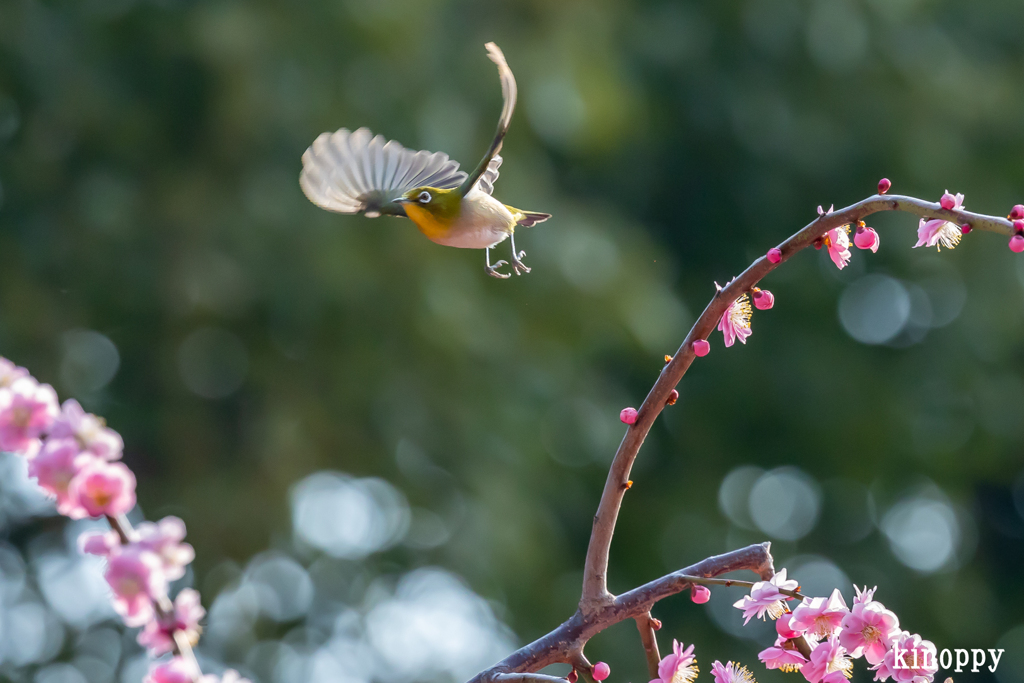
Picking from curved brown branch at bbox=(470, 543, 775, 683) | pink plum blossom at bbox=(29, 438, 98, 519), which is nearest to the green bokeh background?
curved brown branch at bbox=(470, 543, 775, 683)

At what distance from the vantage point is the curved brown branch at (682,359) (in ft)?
2.99

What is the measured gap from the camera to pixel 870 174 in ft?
19.9

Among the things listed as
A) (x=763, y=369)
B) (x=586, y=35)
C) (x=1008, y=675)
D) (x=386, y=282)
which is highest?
(x=586, y=35)

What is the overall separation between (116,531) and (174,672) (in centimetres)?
11

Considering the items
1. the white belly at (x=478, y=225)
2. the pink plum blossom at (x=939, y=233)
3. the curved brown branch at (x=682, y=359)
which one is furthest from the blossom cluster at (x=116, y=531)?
the pink plum blossom at (x=939, y=233)

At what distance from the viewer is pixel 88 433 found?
74 cm

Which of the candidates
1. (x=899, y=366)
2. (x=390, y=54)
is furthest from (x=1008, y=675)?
(x=390, y=54)

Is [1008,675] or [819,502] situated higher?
[819,502]

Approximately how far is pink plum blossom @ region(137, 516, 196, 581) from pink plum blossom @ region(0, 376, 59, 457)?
0.12 m

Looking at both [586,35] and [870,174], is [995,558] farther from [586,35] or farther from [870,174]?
[586,35]

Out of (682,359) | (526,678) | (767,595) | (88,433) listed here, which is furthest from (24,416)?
(767,595)

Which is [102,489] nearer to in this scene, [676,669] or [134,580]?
[134,580]

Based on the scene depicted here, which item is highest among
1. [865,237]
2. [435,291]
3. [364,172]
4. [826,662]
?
[435,291]

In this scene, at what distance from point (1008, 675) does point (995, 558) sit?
151 cm
